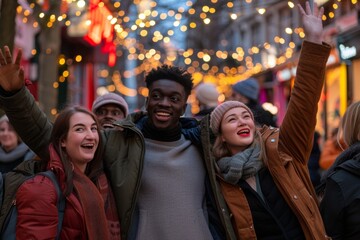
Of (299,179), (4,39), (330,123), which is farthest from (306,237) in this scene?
(330,123)

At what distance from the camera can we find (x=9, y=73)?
11.5 ft

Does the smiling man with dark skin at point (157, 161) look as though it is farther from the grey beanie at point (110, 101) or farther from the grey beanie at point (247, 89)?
the grey beanie at point (247, 89)

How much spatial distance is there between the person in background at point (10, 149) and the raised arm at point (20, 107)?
227cm

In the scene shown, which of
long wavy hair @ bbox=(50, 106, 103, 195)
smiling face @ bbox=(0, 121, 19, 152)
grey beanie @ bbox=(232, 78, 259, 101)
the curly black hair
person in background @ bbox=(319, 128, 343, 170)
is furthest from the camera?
person in background @ bbox=(319, 128, 343, 170)

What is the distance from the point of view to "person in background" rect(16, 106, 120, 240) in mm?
3223

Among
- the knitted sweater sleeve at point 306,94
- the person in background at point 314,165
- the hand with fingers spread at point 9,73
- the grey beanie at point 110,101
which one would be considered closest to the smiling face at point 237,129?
the knitted sweater sleeve at point 306,94

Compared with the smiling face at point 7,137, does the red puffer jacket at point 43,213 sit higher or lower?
lower

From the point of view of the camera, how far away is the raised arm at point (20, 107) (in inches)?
139

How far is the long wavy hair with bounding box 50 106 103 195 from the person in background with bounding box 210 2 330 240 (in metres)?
0.78

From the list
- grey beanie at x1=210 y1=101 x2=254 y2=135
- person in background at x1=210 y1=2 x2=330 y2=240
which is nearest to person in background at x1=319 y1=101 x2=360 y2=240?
person in background at x1=210 y1=2 x2=330 y2=240

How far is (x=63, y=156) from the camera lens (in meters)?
3.55

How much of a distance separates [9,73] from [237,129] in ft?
4.80

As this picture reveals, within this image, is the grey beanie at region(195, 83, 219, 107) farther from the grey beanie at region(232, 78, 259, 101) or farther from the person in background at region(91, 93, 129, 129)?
the person in background at region(91, 93, 129, 129)

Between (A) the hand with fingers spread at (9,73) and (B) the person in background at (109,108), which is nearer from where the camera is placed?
(A) the hand with fingers spread at (9,73)
